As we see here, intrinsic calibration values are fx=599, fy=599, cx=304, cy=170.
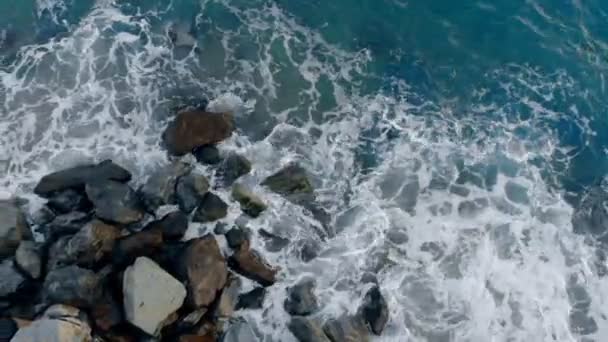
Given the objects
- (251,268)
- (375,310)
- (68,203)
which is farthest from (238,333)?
(68,203)

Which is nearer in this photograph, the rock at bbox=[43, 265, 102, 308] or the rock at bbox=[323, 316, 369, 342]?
the rock at bbox=[43, 265, 102, 308]

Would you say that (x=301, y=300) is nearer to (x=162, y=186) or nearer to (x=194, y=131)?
(x=162, y=186)

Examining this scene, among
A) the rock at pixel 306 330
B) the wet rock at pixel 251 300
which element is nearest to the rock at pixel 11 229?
the wet rock at pixel 251 300

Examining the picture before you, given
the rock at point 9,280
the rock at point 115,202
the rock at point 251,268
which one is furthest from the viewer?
the rock at point 251,268

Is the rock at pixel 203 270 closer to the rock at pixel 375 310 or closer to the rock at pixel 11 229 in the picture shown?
the rock at pixel 375 310

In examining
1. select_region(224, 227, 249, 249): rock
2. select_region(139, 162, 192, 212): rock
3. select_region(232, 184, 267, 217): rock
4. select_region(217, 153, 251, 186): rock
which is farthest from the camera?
select_region(217, 153, 251, 186): rock

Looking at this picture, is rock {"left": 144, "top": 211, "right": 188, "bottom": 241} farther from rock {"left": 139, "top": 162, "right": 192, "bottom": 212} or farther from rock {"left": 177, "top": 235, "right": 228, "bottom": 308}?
rock {"left": 177, "top": 235, "right": 228, "bottom": 308}

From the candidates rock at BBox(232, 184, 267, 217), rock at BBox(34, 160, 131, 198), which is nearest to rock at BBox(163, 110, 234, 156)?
rock at BBox(34, 160, 131, 198)
